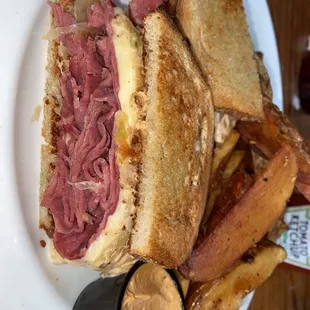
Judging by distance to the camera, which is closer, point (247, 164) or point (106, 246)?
point (106, 246)

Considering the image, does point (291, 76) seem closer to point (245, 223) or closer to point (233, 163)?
point (233, 163)

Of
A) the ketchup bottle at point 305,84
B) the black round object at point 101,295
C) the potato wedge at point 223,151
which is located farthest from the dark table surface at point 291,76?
the black round object at point 101,295

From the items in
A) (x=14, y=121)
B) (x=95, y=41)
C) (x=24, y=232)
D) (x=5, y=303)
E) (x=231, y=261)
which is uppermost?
(x=95, y=41)

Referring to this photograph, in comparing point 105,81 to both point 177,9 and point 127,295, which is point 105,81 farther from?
point 127,295

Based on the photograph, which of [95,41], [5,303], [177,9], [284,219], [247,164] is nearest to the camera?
[5,303]

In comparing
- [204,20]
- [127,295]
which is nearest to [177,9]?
[204,20]

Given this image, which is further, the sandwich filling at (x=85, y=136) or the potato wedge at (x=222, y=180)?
the potato wedge at (x=222, y=180)

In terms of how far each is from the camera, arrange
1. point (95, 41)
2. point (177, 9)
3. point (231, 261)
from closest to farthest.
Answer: point (95, 41), point (177, 9), point (231, 261)

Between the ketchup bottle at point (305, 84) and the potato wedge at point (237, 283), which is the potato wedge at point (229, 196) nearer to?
the potato wedge at point (237, 283)
